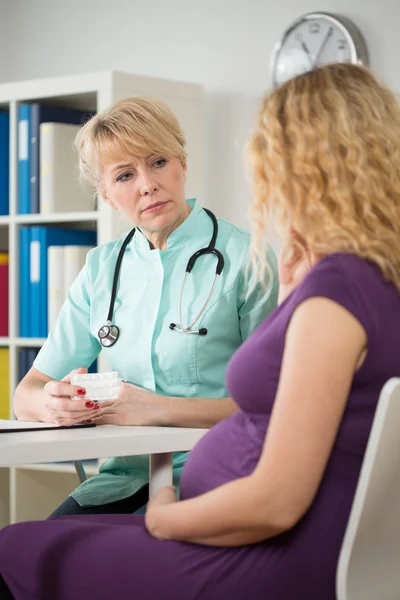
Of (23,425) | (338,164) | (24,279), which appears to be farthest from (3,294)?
(338,164)

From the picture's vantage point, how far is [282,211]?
1.26 meters

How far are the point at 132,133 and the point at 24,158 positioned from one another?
1.36 meters

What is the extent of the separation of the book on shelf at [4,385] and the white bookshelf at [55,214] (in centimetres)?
2

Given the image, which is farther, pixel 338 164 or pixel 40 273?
pixel 40 273

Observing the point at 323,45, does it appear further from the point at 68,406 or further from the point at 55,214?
the point at 68,406

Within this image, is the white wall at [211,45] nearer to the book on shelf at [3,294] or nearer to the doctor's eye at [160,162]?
the book on shelf at [3,294]

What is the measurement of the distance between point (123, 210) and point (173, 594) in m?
1.07

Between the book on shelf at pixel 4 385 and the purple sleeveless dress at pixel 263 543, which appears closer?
the purple sleeveless dress at pixel 263 543

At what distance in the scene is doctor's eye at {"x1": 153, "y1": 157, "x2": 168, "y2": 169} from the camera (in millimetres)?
2031

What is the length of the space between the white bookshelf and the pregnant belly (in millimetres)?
1845

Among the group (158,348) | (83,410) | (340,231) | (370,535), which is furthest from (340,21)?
(370,535)

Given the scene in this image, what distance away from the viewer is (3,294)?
10.9 feet

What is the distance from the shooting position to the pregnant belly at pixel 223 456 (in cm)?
124

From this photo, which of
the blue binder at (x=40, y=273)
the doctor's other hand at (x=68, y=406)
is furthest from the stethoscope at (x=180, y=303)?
the blue binder at (x=40, y=273)
